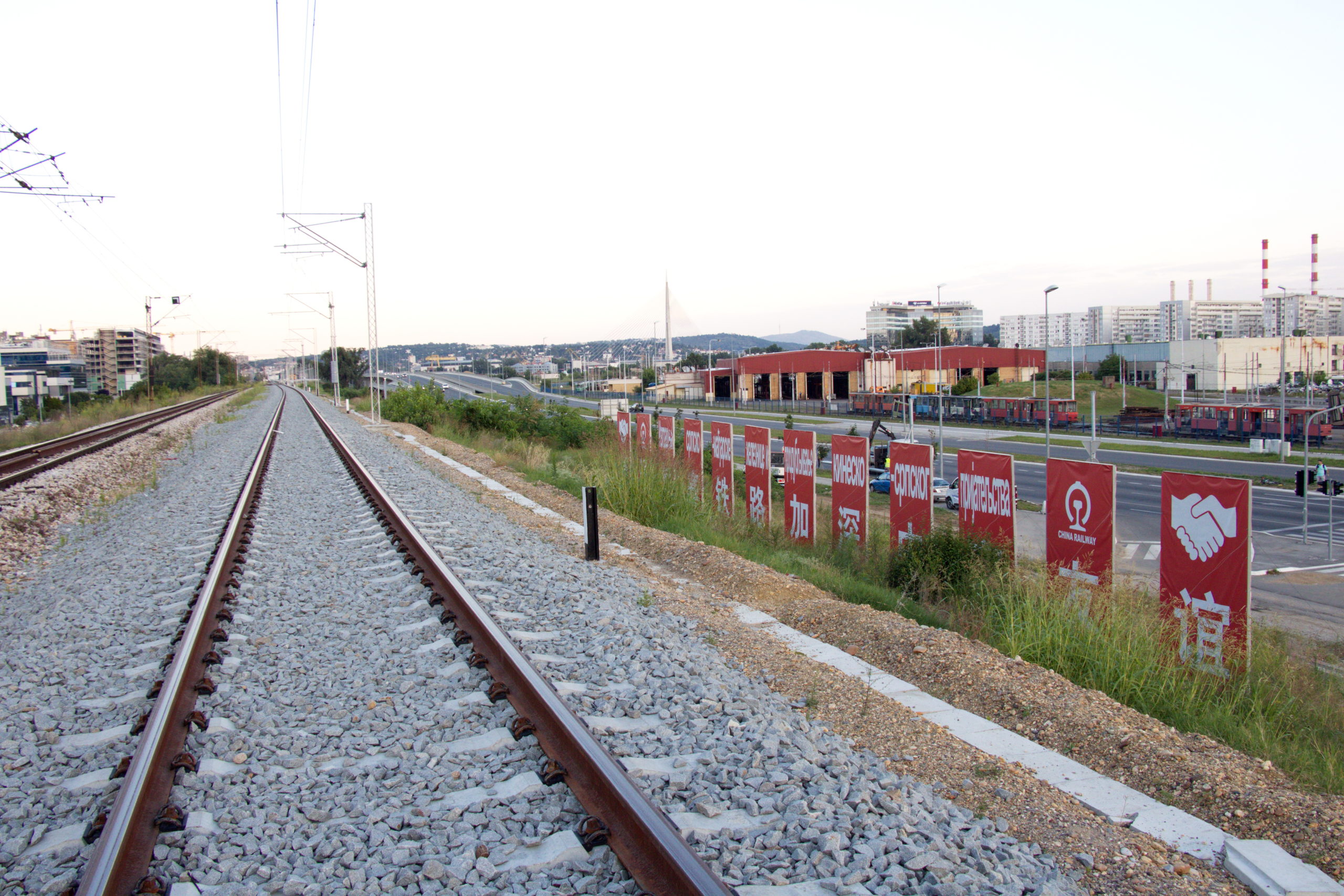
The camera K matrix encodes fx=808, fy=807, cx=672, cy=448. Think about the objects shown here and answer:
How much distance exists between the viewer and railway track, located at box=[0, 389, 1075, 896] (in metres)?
3.28

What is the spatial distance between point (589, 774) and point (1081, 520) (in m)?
7.61

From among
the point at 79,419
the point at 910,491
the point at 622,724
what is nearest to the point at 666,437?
the point at 910,491

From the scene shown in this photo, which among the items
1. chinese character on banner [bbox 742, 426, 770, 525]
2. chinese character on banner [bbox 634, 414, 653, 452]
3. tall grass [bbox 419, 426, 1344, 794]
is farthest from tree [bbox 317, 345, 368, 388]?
tall grass [bbox 419, 426, 1344, 794]

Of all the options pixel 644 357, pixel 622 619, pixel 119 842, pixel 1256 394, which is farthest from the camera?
pixel 644 357

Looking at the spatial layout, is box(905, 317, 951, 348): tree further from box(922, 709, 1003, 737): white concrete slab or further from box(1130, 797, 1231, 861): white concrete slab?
box(1130, 797, 1231, 861): white concrete slab

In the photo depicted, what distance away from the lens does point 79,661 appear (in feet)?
19.5

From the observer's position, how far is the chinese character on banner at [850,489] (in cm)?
1312

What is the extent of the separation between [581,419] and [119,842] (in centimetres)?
3094

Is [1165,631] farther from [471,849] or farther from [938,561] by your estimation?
[471,849]

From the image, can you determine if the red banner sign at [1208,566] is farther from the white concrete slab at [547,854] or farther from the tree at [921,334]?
the tree at [921,334]

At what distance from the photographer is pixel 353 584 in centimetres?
799

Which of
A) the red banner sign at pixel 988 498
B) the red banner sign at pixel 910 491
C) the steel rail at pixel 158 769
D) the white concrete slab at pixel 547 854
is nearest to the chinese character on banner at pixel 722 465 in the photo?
the red banner sign at pixel 910 491

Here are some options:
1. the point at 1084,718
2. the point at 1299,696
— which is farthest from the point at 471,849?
the point at 1299,696

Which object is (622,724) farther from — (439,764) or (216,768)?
(216,768)
